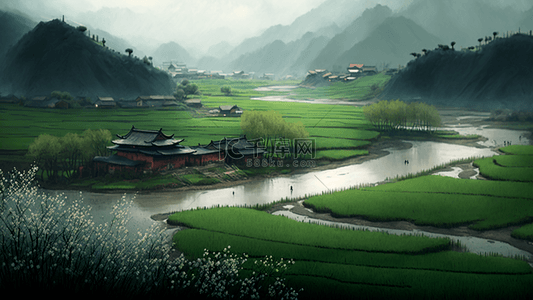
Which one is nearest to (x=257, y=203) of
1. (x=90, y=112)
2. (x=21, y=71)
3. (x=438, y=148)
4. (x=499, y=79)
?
(x=438, y=148)

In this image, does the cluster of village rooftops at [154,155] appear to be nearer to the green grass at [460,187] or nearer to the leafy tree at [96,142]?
the leafy tree at [96,142]

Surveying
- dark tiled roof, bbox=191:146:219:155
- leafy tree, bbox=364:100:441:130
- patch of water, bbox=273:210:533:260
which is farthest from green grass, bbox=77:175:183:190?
leafy tree, bbox=364:100:441:130

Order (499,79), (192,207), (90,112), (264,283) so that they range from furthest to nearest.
→ (499,79) < (90,112) < (192,207) < (264,283)

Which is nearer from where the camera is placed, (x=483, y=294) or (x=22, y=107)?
(x=483, y=294)

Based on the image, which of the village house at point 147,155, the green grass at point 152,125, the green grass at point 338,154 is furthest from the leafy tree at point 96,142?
the green grass at point 338,154

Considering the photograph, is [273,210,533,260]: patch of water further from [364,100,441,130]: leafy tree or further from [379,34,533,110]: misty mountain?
[379,34,533,110]: misty mountain

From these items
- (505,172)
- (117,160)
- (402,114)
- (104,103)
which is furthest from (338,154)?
(104,103)

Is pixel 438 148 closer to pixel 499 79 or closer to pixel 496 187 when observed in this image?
pixel 496 187
